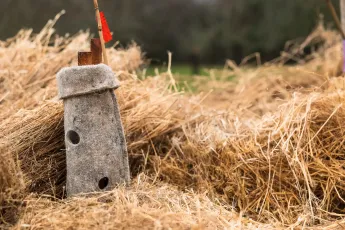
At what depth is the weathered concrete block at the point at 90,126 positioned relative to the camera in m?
2.32

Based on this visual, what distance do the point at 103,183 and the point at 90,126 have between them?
29cm

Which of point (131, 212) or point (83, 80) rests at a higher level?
point (83, 80)

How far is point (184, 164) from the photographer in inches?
119

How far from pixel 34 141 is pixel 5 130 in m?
0.16

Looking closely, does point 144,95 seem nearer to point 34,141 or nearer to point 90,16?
point 34,141

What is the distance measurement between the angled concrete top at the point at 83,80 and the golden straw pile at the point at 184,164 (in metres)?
0.36

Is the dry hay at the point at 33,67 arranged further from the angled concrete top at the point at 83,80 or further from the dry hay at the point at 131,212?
the dry hay at the point at 131,212

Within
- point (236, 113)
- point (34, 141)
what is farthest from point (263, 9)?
point (34, 141)

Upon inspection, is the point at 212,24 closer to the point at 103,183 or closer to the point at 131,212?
the point at 103,183

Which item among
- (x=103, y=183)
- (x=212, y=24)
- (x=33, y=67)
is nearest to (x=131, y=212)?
(x=103, y=183)

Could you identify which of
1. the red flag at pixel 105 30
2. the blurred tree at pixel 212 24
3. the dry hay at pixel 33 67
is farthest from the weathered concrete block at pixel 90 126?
the blurred tree at pixel 212 24

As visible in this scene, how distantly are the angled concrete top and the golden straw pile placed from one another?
1.19ft

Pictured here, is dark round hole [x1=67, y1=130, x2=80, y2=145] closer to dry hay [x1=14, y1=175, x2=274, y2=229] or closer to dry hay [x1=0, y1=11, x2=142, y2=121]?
dry hay [x1=14, y1=175, x2=274, y2=229]

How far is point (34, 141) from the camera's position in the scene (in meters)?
2.56
